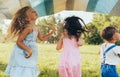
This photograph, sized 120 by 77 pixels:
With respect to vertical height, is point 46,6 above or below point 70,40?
above

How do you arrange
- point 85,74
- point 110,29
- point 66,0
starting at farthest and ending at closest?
point 85,74, point 66,0, point 110,29

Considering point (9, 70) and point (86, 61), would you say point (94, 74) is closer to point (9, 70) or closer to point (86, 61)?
point (86, 61)

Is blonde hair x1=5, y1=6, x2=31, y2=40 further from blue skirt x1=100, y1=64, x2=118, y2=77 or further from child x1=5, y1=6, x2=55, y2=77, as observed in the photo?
blue skirt x1=100, y1=64, x2=118, y2=77

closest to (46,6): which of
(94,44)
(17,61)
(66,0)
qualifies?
(66,0)

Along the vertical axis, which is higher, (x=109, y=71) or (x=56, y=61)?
(x=56, y=61)

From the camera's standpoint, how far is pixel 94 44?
4.16 m

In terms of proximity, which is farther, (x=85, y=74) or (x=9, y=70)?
(x=85, y=74)

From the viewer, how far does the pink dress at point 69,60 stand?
324 cm

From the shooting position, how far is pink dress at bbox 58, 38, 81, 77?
3.24m

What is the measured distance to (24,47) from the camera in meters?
3.13

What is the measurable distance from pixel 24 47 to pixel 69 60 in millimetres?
360

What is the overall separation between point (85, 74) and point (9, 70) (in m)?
1.13

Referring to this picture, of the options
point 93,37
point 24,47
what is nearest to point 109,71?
point 24,47

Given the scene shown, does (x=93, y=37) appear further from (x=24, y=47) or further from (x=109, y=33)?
(x=24, y=47)
